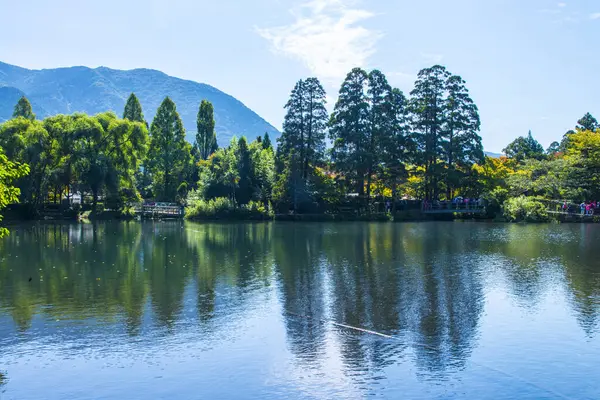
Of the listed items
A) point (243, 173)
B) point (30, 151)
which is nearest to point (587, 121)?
point (243, 173)

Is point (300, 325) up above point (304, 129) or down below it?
below

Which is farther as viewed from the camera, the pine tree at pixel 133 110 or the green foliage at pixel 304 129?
the pine tree at pixel 133 110

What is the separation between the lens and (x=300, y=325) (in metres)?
17.2

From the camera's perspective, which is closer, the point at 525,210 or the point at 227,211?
the point at 525,210

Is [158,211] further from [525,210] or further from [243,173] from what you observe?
[525,210]

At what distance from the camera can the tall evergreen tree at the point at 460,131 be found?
69812 mm

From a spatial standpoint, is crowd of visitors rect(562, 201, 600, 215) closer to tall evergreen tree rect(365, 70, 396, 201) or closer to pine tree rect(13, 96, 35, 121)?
tall evergreen tree rect(365, 70, 396, 201)

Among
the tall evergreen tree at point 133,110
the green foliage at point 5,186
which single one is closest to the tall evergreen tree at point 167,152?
the tall evergreen tree at point 133,110

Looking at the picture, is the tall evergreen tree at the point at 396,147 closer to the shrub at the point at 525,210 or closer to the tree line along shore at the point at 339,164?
the tree line along shore at the point at 339,164

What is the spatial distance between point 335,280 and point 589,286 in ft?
34.1

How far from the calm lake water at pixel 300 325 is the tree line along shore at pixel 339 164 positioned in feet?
108

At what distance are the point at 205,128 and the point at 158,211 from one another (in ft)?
160

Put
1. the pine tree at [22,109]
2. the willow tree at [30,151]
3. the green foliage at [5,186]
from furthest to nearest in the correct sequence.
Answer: the pine tree at [22,109] < the willow tree at [30,151] < the green foliage at [5,186]

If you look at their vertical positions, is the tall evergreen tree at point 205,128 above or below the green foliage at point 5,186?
above
